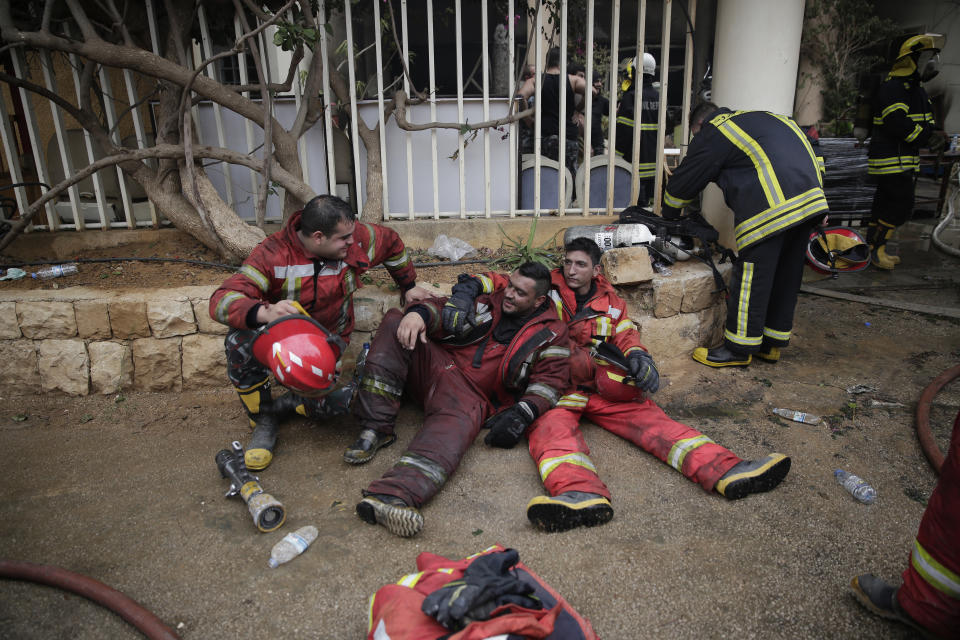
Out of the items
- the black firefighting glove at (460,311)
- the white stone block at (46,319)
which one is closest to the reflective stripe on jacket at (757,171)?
the black firefighting glove at (460,311)

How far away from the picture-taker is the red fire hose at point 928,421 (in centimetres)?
317

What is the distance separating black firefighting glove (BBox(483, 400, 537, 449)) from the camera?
3264 mm

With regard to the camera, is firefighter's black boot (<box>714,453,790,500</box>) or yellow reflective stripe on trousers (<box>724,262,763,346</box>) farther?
yellow reflective stripe on trousers (<box>724,262,763,346</box>)

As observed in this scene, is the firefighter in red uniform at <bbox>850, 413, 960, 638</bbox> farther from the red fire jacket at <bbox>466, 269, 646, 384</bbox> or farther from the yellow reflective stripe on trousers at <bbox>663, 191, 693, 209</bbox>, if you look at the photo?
the yellow reflective stripe on trousers at <bbox>663, 191, 693, 209</bbox>

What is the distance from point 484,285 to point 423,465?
122 centimetres

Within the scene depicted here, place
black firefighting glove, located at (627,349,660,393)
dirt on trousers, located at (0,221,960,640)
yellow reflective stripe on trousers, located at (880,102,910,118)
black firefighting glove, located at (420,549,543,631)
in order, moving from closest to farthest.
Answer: black firefighting glove, located at (420,549,543,631), dirt on trousers, located at (0,221,960,640), black firefighting glove, located at (627,349,660,393), yellow reflective stripe on trousers, located at (880,102,910,118)

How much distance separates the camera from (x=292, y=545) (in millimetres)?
2574

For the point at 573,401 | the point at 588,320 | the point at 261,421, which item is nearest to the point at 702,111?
the point at 588,320

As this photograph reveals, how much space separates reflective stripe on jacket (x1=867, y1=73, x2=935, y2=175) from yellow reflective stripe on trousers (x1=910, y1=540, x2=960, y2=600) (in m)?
5.91

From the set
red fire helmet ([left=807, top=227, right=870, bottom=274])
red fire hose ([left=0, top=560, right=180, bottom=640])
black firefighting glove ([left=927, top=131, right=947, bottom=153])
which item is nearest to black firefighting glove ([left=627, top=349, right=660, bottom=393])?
red fire hose ([left=0, top=560, right=180, bottom=640])

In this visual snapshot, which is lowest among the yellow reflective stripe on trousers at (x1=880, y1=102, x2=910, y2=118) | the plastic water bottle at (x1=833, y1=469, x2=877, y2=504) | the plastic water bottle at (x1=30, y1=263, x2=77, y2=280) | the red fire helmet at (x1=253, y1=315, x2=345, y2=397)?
the plastic water bottle at (x1=833, y1=469, x2=877, y2=504)

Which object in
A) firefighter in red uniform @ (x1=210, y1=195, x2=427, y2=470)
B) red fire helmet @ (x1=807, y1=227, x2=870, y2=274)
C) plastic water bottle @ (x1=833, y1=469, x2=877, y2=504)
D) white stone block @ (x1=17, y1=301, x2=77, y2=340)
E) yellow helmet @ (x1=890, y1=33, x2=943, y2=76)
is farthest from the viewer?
yellow helmet @ (x1=890, y1=33, x2=943, y2=76)

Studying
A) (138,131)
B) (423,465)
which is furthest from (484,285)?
(138,131)

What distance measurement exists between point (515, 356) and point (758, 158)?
7.42 ft
